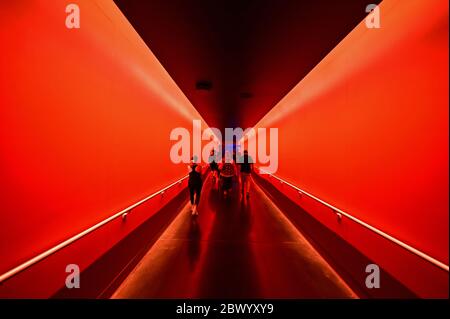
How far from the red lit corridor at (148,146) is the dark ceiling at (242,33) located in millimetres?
29

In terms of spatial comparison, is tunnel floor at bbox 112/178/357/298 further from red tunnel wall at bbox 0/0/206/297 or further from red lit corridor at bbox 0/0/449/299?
red tunnel wall at bbox 0/0/206/297

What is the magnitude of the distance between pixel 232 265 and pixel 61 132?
302cm

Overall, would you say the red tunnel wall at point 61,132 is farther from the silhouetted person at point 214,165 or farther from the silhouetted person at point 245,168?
the silhouetted person at point 214,165

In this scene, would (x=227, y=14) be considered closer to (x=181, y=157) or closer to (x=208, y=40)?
(x=208, y=40)

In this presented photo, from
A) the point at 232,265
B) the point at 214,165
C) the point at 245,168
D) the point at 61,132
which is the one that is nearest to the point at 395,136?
the point at 232,265

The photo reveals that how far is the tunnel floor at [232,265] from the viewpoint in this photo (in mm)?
2184

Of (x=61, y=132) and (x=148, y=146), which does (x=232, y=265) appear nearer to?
(x=61, y=132)

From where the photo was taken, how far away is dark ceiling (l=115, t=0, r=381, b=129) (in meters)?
2.24

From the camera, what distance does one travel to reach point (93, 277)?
7.20 ft

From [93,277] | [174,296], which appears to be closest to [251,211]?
[174,296]

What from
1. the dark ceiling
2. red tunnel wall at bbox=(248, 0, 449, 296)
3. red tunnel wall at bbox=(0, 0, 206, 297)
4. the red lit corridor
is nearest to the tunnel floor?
the red lit corridor

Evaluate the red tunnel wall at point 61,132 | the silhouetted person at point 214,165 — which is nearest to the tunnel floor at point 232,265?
the red tunnel wall at point 61,132

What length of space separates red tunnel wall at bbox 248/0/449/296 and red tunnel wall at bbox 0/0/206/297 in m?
4.10

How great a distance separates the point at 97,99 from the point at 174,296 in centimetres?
304
